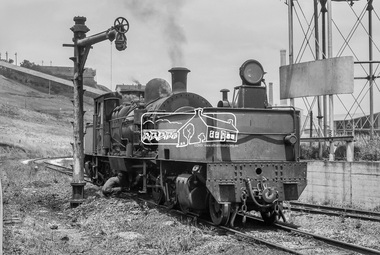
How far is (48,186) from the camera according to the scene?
62.2ft

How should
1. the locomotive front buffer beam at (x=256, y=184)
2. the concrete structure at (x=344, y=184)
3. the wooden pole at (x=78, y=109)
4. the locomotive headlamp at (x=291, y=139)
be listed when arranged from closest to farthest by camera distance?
the locomotive front buffer beam at (x=256, y=184)
the locomotive headlamp at (x=291, y=139)
the concrete structure at (x=344, y=184)
the wooden pole at (x=78, y=109)

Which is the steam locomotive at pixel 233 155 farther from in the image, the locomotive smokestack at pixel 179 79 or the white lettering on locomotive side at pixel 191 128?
the locomotive smokestack at pixel 179 79

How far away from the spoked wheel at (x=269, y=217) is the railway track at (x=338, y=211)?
1.58m

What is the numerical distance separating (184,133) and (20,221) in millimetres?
3873

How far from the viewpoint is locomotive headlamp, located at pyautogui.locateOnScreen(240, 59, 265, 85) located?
10602mm

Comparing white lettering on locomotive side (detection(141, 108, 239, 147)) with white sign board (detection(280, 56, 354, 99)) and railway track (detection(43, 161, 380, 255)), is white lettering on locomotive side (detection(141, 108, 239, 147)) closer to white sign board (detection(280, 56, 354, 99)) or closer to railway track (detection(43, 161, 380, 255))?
railway track (detection(43, 161, 380, 255))

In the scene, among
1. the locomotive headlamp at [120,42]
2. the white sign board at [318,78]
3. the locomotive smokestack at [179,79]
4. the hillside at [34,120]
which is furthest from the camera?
the hillside at [34,120]

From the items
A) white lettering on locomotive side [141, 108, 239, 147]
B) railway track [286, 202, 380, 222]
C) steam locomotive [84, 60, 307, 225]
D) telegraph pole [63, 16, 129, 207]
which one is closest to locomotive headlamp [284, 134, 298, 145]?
steam locomotive [84, 60, 307, 225]

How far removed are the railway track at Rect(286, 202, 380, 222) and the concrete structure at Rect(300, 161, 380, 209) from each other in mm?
1086

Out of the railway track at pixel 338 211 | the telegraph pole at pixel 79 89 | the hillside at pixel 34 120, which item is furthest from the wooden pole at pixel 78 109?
the hillside at pixel 34 120

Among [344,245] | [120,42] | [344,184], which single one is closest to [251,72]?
[120,42]

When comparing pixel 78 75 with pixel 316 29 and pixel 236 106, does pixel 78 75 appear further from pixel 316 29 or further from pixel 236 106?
pixel 316 29

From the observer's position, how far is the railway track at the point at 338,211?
36.8 ft

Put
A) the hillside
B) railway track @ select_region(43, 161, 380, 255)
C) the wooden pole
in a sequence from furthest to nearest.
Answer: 1. the hillside
2. the wooden pole
3. railway track @ select_region(43, 161, 380, 255)
